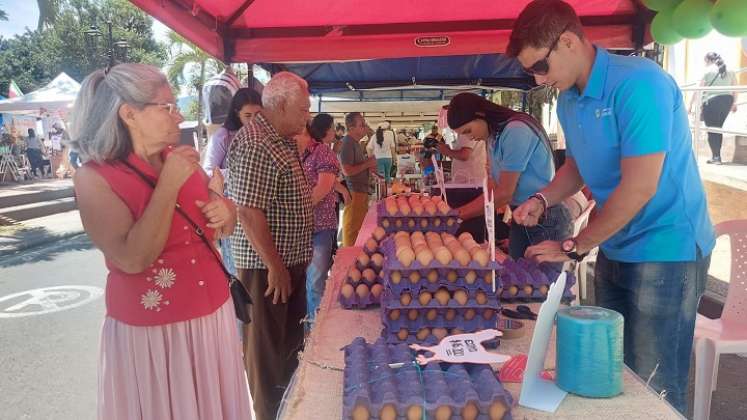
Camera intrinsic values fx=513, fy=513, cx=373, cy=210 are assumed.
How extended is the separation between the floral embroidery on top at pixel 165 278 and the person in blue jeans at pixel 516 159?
188 centimetres

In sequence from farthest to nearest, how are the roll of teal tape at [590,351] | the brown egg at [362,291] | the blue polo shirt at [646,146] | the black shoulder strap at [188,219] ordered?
the brown egg at [362,291], the black shoulder strap at [188,219], the blue polo shirt at [646,146], the roll of teal tape at [590,351]

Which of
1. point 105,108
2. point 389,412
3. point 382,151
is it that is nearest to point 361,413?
point 389,412

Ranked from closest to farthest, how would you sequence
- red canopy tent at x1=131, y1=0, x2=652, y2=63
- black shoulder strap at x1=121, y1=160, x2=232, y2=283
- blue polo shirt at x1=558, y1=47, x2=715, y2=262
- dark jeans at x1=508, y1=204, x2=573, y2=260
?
blue polo shirt at x1=558, y1=47, x2=715, y2=262
black shoulder strap at x1=121, y1=160, x2=232, y2=283
dark jeans at x1=508, y1=204, x2=573, y2=260
red canopy tent at x1=131, y1=0, x2=652, y2=63

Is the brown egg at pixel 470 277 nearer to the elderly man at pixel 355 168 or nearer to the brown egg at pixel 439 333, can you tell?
the brown egg at pixel 439 333

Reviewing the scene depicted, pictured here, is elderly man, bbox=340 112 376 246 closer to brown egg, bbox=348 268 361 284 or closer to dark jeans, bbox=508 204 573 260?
dark jeans, bbox=508 204 573 260

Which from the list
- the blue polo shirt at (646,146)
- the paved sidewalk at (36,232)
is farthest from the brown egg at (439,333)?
the paved sidewalk at (36,232)

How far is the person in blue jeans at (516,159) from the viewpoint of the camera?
3.01 meters

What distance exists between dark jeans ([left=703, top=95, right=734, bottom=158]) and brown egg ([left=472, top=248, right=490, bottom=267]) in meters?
7.64

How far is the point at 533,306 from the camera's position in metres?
2.02

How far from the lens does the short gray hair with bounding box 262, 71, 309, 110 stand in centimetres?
263

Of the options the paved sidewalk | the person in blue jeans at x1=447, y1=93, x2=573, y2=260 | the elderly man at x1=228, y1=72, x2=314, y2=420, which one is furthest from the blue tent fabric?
the paved sidewalk

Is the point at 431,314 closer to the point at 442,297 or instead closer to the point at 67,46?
the point at 442,297

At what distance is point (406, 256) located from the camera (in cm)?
166

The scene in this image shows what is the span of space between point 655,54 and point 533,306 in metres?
2.82
